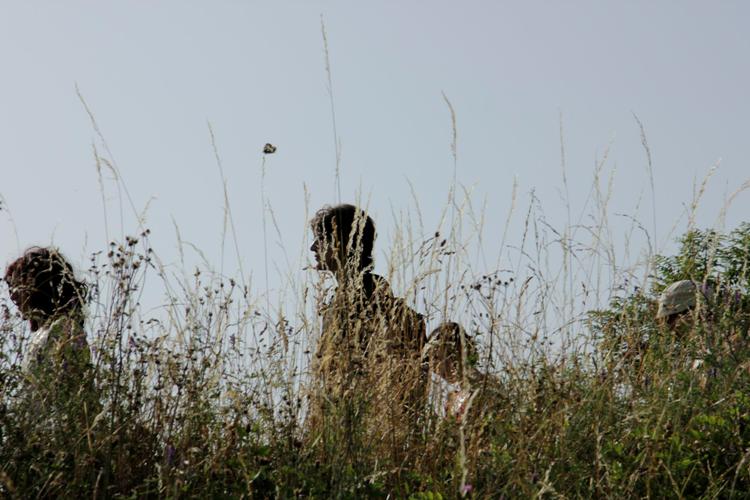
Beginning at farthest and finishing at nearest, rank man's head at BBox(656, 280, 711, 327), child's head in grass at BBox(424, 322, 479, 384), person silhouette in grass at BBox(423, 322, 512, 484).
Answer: man's head at BBox(656, 280, 711, 327), child's head in grass at BBox(424, 322, 479, 384), person silhouette in grass at BBox(423, 322, 512, 484)

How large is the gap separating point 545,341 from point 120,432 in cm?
165

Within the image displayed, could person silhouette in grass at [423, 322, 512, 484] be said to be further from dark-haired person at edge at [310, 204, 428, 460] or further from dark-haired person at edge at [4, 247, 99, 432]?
dark-haired person at edge at [4, 247, 99, 432]

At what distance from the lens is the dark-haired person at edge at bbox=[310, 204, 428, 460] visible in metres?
3.08

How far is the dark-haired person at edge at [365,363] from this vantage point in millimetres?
3084

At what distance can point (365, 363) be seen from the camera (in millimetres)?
3527

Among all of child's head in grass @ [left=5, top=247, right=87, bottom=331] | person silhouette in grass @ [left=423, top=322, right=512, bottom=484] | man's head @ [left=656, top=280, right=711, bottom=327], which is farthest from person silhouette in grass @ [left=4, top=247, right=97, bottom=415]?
man's head @ [left=656, top=280, right=711, bottom=327]

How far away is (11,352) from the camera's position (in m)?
3.32

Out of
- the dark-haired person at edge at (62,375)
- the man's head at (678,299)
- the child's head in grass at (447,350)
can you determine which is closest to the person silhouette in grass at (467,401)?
the child's head in grass at (447,350)

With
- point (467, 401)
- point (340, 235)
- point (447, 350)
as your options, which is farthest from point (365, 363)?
point (340, 235)

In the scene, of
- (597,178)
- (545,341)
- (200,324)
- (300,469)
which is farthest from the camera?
(597,178)

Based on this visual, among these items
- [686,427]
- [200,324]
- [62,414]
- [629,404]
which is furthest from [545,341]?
[62,414]

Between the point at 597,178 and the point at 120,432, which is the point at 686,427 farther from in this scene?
the point at 120,432

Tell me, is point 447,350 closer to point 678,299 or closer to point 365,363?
point 365,363

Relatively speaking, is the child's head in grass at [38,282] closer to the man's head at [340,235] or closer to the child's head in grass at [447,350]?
the man's head at [340,235]
